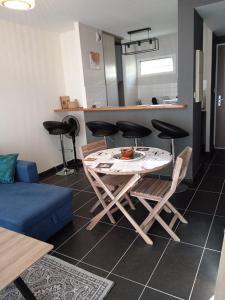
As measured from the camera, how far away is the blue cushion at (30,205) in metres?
2.04

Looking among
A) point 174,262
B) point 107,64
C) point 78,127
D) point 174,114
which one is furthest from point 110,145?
point 174,262

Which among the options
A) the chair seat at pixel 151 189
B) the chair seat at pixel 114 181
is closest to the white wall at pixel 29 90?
the chair seat at pixel 114 181

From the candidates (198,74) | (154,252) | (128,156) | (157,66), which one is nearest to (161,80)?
(157,66)

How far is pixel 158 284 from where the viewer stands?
5.60 feet

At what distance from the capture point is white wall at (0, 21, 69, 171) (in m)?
3.51

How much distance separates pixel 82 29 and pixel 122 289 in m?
3.92

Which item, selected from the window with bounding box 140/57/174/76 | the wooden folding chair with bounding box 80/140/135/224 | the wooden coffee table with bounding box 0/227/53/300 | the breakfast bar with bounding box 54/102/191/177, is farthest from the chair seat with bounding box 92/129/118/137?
the window with bounding box 140/57/174/76

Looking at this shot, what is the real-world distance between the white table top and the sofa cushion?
492 millimetres

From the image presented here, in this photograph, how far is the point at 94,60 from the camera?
4352mm

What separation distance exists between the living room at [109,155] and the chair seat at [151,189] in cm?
1

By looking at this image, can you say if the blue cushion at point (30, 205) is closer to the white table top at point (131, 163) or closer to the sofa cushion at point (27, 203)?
the sofa cushion at point (27, 203)

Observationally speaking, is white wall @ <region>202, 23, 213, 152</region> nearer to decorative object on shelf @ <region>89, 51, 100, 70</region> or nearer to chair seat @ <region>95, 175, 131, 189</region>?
decorative object on shelf @ <region>89, 51, 100, 70</region>

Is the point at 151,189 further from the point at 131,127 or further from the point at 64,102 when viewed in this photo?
the point at 64,102

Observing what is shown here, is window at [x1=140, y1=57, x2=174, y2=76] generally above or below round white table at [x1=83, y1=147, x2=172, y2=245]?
above
